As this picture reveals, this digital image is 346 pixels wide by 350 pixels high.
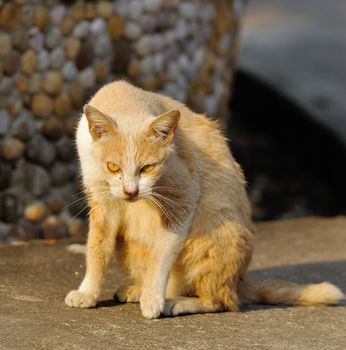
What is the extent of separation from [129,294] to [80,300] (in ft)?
1.21

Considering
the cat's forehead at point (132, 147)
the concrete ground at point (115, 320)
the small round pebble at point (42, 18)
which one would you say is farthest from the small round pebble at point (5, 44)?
the cat's forehead at point (132, 147)

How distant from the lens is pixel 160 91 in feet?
27.7

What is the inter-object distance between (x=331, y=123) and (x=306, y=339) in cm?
656

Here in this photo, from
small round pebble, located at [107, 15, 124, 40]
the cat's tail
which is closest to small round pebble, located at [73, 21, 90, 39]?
small round pebble, located at [107, 15, 124, 40]

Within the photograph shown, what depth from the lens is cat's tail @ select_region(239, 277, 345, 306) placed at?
5.54 metres

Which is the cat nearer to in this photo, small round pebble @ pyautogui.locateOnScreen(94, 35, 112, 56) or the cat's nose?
the cat's nose

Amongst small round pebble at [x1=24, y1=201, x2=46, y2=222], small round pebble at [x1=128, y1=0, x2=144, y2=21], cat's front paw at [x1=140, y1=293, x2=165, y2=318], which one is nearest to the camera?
cat's front paw at [x1=140, y1=293, x2=165, y2=318]

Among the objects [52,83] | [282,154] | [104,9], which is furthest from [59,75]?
[282,154]

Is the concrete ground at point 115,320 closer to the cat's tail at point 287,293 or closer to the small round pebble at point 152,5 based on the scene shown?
the cat's tail at point 287,293

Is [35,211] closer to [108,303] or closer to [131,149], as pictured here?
[108,303]

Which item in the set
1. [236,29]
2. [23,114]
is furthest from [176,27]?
[23,114]

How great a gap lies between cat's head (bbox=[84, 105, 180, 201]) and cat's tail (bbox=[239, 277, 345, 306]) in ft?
3.75

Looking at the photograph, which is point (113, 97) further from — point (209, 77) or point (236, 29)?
point (236, 29)

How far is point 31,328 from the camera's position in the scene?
14.9ft
